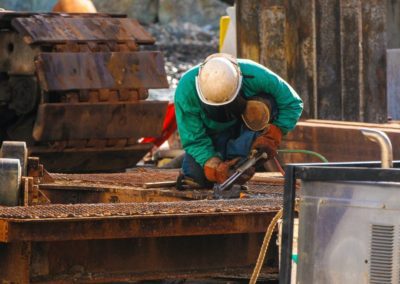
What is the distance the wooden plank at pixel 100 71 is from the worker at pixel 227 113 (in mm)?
3234

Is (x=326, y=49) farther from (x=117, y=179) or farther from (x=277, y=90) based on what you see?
(x=277, y=90)

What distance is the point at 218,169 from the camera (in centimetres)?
898

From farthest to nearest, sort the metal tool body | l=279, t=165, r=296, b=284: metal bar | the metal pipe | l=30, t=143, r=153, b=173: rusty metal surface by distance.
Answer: l=30, t=143, r=153, b=173: rusty metal surface
the metal tool body
l=279, t=165, r=296, b=284: metal bar
the metal pipe

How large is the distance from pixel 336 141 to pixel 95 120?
1963 millimetres

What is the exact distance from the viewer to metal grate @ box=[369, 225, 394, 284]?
15.1 ft

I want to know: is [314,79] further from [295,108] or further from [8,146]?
[8,146]

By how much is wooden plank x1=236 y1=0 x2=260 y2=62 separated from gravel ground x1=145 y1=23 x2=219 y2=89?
43.4 feet

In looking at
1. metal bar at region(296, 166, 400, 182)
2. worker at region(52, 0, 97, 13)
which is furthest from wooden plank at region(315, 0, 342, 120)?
metal bar at region(296, 166, 400, 182)

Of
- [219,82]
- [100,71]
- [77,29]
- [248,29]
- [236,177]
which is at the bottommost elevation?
[236,177]

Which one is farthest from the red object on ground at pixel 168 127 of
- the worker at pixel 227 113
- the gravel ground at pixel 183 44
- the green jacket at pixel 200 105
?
the gravel ground at pixel 183 44

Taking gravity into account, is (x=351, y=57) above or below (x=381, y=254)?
above

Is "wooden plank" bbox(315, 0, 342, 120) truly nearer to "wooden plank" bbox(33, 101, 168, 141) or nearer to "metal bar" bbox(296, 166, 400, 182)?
"wooden plank" bbox(33, 101, 168, 141)

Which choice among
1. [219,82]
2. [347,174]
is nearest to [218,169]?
[219,82]

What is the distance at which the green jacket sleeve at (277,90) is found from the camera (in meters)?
9.09
